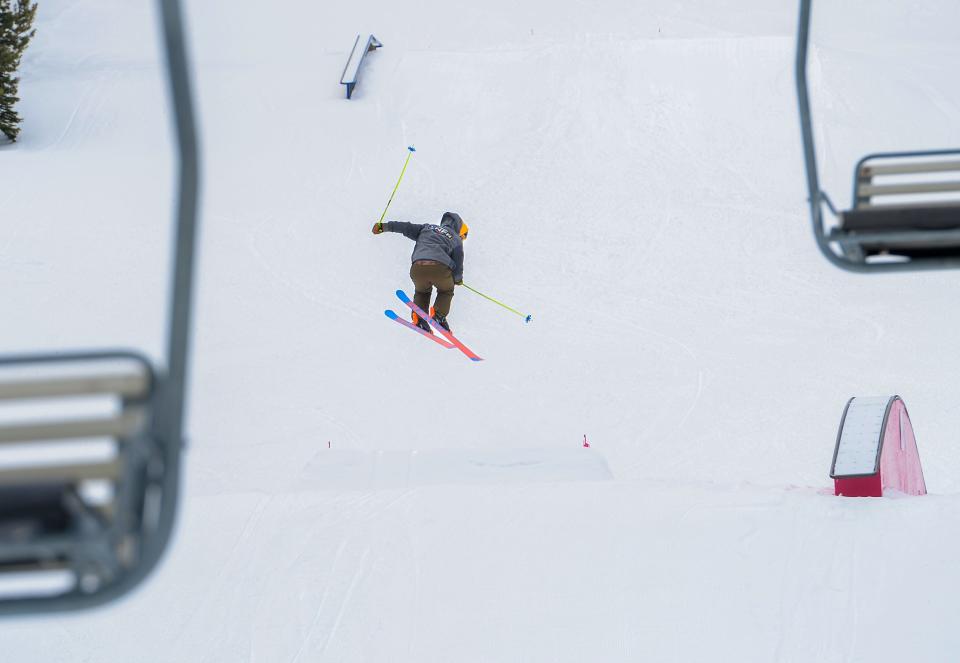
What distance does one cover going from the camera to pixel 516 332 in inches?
361

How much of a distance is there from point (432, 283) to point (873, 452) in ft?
11.9

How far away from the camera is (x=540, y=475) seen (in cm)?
731

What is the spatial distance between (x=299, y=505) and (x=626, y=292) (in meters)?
4.17

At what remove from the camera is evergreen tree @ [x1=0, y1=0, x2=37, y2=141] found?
13414mm

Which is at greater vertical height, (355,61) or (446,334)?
(355,61)

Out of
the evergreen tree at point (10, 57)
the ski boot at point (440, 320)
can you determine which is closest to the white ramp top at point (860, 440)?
the ski boot at point (440, 320)

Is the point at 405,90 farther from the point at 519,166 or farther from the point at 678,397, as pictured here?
the point at 678,397

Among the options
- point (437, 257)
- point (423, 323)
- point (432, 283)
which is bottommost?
point (423, 323)

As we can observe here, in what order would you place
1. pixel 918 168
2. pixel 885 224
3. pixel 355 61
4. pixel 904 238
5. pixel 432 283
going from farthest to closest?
pixel 355 61, pixel 432 283, pixel 918 168, pixel 885 224, pixel 904 238

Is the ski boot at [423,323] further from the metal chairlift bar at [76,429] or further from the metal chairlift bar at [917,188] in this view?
the metal chairlift bar at [76,429]

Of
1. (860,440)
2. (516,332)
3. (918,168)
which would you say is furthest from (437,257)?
(918,168)

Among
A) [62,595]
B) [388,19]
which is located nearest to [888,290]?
[62,595]

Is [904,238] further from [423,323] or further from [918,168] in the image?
[423,323]

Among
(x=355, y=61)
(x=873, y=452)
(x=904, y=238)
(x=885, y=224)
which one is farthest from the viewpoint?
(x=355, y=61)
